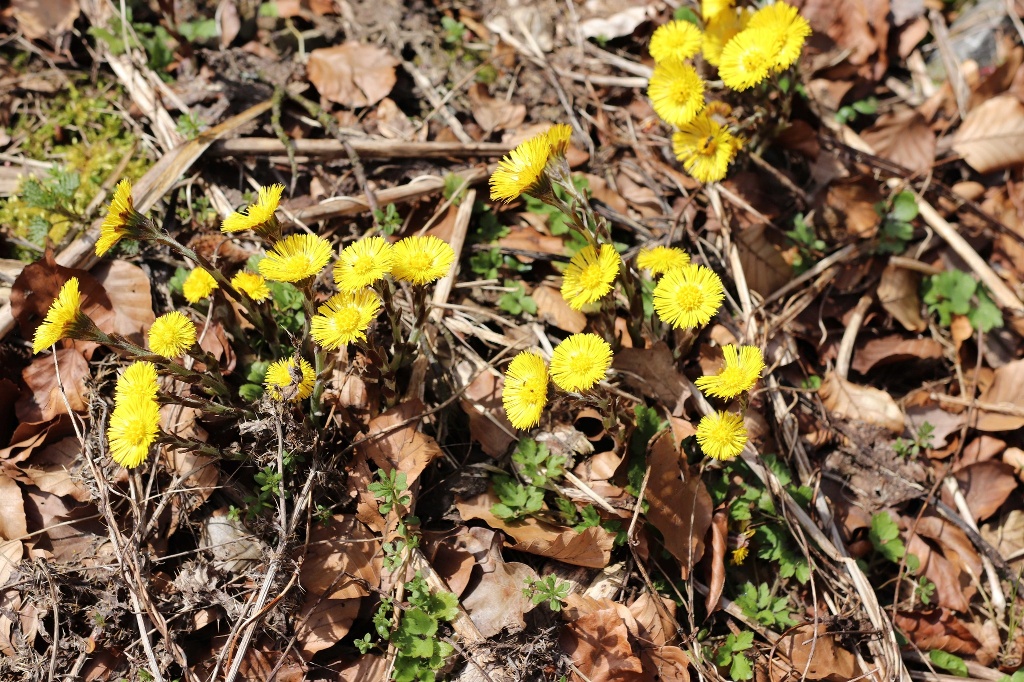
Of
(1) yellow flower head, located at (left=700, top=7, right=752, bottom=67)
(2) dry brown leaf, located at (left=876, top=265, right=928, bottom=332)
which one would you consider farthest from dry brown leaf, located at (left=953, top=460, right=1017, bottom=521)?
(1) yellow flower head, located at (left=700, top=7, right=752, bottom=67)

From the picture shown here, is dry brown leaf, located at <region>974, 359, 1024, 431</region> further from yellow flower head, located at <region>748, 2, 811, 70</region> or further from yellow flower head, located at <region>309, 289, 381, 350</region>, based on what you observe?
A: yellow flower head, located at <region>309, 289, 381, 350</region>

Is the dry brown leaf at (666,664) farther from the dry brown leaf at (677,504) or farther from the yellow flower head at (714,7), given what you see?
the yellow flower head at (714,7)

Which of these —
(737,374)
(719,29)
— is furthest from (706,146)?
(737,374)

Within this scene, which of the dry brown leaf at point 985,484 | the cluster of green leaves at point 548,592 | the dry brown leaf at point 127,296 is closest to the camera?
the cluster of green leaves at point 548,592

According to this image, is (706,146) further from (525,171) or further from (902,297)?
(902,297)

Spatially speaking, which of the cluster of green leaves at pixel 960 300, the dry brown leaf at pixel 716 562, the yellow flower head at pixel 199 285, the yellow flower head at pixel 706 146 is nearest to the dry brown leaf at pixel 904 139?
the cluster of green leaves at pixel 960 300

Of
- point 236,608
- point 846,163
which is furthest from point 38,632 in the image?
point 846,163
